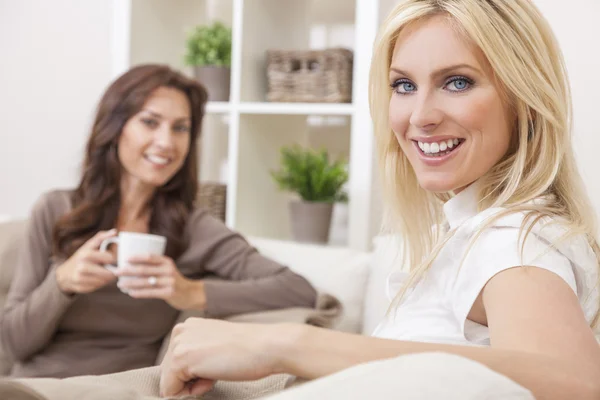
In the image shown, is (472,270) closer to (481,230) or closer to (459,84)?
(481,230)

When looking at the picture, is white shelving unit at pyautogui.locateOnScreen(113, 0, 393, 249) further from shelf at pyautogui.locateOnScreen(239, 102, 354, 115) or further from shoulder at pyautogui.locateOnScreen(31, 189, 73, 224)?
shoulder at pyautogui.locateOnScreen(31, 189, 73, 224)

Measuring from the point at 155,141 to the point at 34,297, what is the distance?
49cm

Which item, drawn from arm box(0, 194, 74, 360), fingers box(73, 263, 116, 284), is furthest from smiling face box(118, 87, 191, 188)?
fingers box(73, 263, 116, 284)

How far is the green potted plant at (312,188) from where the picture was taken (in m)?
2.22

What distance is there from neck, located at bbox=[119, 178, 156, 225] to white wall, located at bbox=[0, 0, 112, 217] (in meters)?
1.22

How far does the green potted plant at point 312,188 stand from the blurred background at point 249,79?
0.05m

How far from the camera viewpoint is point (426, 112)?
0.89 meters

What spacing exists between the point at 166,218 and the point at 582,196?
1.30 meters

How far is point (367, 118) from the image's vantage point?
2066 millimetres

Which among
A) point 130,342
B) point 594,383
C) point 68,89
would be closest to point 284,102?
point 130,342

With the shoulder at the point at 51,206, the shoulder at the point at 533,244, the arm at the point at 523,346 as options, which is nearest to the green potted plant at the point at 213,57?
the shoulder at the point at 51,206

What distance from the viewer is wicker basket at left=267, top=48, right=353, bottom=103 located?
2164 mm

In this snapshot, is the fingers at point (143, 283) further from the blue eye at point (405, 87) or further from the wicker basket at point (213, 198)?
the blue eye at point (405, 87)

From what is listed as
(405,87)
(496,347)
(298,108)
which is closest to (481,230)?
(496,347)
